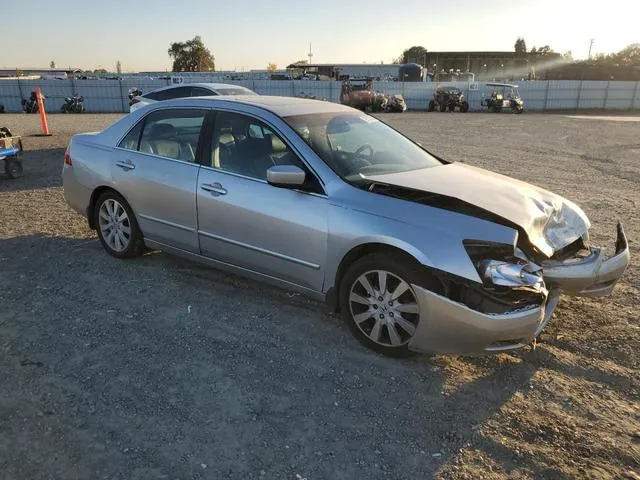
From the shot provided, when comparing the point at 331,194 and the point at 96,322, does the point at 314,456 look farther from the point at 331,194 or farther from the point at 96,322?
the point at 96,322

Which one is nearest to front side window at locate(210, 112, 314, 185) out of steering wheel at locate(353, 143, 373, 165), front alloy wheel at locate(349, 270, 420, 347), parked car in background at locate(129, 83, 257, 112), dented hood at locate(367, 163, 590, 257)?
steering wheel at locate(353, 143, 373, 165)

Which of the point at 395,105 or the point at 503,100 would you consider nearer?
the point at 395,105

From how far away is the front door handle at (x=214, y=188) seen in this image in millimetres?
4363

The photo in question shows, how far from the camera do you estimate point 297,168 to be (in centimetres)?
389

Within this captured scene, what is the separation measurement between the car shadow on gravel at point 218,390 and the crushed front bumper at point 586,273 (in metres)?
0.63

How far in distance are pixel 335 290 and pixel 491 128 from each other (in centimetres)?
2102

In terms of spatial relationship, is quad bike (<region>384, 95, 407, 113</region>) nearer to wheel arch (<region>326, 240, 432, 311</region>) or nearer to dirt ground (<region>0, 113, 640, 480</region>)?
dirt ground (<region>0, 113, 640, 480</region>)

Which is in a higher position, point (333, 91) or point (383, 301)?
point (333, 91)

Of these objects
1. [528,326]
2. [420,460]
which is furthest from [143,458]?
[528,326]

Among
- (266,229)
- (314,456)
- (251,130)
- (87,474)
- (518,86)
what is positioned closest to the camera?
(87,474)

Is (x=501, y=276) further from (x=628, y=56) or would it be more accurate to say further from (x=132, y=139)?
(x=628, y=56)

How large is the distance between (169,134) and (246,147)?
104cm

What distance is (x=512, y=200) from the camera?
3.83m

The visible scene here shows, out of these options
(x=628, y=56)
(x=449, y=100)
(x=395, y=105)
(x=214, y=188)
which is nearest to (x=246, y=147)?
(x=214, y=188)
